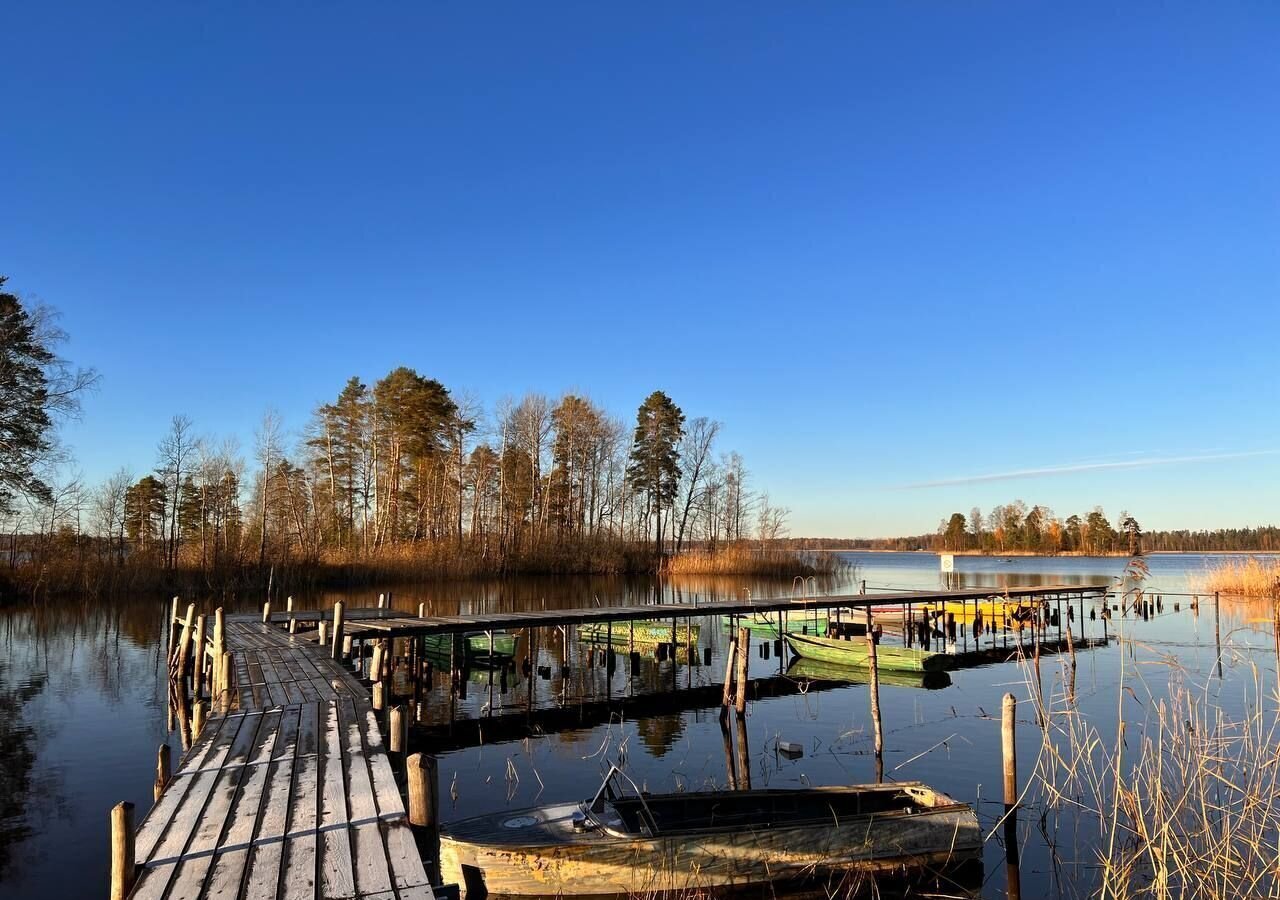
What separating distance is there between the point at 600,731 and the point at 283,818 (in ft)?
37.1

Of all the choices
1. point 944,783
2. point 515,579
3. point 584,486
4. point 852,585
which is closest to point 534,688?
point 944,783

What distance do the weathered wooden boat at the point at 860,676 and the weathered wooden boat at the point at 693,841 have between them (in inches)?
555

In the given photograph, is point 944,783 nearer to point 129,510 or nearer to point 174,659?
point 174,659

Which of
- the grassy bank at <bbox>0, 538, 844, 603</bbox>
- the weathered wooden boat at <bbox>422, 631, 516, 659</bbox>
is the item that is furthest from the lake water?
the grassy bank at <bbox>0, 538, 844, 603</bbox>

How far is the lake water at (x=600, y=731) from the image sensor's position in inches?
427

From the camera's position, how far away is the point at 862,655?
82.9 ft

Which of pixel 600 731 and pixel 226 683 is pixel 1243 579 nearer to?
pixel 600 731

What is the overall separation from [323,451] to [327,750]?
182 ft

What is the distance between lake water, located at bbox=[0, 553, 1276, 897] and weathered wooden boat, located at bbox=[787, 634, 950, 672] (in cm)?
110

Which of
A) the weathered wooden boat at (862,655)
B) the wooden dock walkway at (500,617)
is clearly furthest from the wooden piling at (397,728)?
the weathered wooden boat at (862,655)

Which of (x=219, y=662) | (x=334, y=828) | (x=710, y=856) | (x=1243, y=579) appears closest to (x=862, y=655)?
(x=710, y=856)

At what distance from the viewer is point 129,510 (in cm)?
6506

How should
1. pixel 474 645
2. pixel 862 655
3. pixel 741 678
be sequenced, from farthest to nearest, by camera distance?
pixel 474 645
pixel 862 655
pixel 741 678

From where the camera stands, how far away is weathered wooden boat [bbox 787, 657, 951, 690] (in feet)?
78.0
